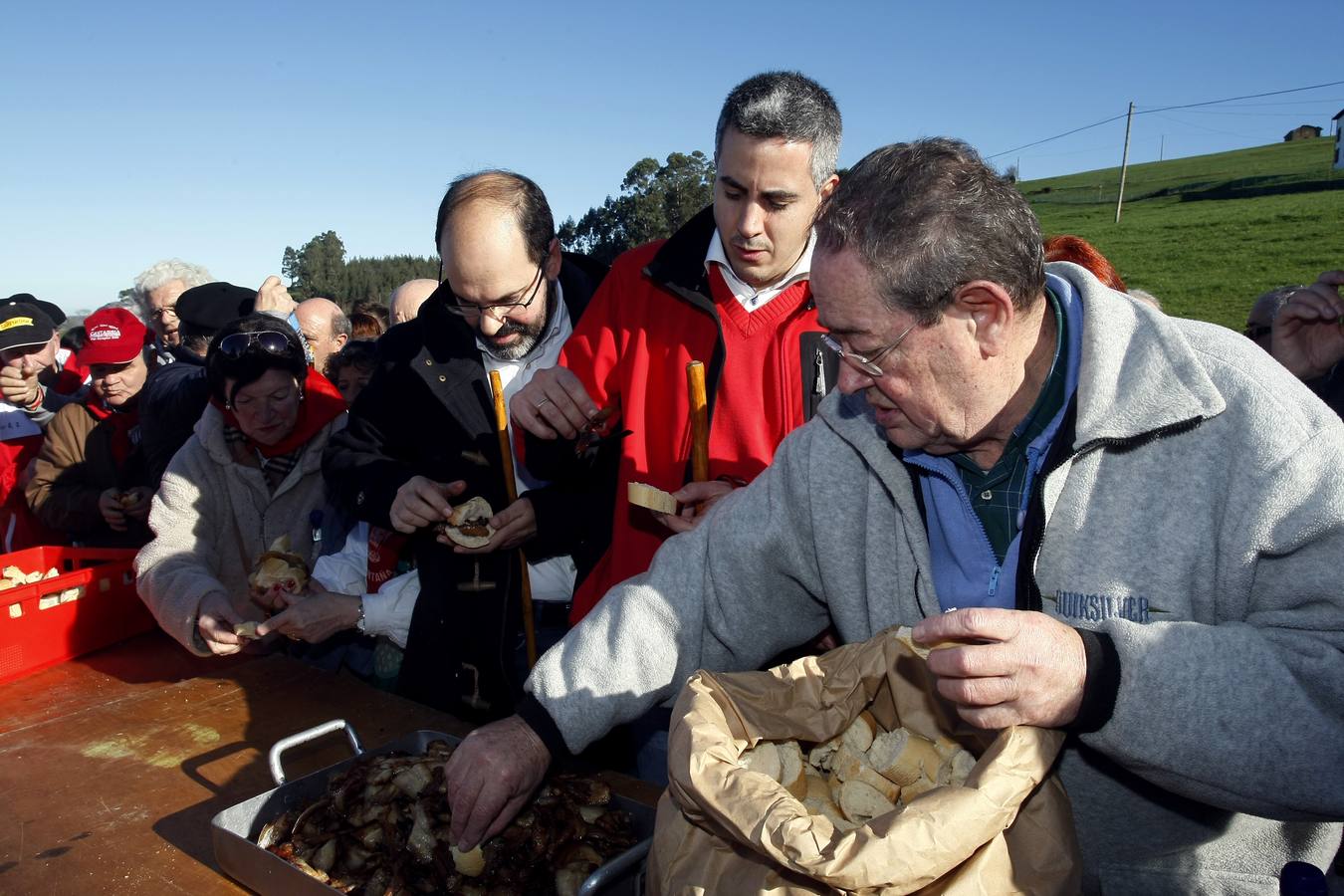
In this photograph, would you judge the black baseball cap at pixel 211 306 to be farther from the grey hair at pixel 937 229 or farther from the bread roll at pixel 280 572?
the grey hair at pixel 937 229

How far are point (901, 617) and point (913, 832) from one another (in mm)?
728

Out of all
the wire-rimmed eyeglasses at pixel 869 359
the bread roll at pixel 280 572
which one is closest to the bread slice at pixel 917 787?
the wire-rimmed eyeglasses at pixel 869 359

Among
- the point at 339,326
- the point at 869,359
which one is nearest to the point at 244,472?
the point at 339,326

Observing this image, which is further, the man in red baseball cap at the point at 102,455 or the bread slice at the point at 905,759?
the man in red baseball cap at the point at 102,455

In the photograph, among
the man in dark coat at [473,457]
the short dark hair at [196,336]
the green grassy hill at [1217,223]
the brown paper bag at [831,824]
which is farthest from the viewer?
the green grassy hill at [1217,223]

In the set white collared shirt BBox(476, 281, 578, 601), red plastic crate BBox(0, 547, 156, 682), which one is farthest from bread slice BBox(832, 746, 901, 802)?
red plastic crate BBox(0, 547, 156, 682)

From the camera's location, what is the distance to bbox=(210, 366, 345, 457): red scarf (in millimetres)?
3539

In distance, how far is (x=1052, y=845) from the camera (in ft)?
4.02

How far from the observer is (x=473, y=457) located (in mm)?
3080

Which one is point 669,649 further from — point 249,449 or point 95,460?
point 95,460

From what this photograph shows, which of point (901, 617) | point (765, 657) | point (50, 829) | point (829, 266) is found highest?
point (829, 266)

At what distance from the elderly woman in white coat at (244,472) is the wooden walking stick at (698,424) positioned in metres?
1.72

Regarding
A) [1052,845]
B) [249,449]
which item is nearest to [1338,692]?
[1052,845]

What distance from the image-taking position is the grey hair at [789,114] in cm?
257
